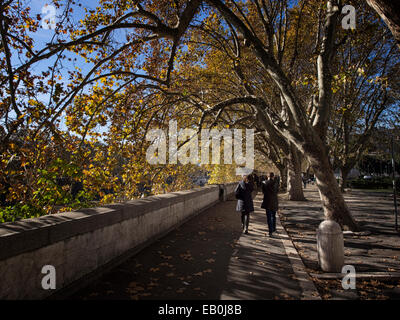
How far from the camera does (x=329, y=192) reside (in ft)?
26.2

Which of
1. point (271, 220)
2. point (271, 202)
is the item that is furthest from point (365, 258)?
point (271, 202)

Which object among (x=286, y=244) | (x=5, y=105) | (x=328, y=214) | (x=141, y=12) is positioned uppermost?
(x=141, y=12)

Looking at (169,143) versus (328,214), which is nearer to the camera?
(328,214)

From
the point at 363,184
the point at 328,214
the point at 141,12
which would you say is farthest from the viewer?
the point at 363,184

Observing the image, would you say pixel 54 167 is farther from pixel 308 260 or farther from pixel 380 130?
pixel 380 130

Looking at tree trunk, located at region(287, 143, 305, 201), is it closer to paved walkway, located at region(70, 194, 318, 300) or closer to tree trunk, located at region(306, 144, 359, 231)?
tree trunk, located at region(306, 144, 359, 231)

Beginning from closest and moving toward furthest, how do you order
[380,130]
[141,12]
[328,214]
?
[141,12] < [328,214] < [380,130]

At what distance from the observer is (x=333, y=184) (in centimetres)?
804

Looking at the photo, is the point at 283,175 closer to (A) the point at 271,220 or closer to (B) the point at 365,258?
(A) the point at 271,220

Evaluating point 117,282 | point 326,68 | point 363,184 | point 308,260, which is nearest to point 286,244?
point 308,260

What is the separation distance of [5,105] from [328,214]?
9.03 meters

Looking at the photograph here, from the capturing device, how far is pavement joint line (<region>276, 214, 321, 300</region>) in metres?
3.84

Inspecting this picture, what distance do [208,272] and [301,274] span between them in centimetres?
→ 166

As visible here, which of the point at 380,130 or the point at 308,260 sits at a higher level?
the point at 380,130
